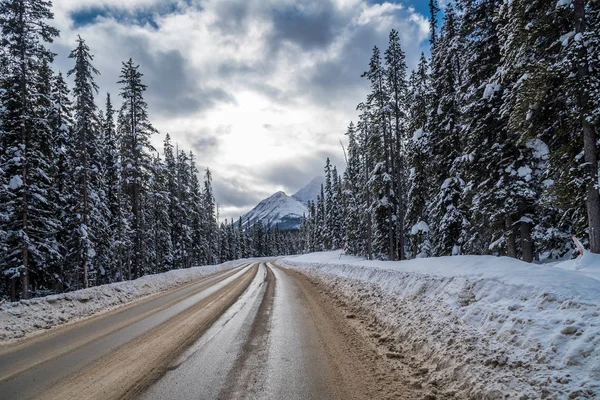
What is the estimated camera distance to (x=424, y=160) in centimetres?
2197

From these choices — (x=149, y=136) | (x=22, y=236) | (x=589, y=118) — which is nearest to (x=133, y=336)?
(x=589, y=118)

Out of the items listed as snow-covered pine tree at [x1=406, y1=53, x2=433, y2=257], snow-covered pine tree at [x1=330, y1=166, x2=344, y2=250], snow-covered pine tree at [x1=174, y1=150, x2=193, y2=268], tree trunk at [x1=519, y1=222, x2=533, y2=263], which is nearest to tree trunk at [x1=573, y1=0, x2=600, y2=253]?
tree trunk at [x1=519, y1=222, x2=533, y2=263]

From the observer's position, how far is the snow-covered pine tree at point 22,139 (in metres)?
16.2

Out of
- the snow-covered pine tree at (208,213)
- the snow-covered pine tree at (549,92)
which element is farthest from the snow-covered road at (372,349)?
the snow-covered pine tree at (208,213)

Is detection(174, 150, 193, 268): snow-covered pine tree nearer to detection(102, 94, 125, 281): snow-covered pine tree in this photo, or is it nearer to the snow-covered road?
detection(102, 94, 125, 281): snow-covered pine tree

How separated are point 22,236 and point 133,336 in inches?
562

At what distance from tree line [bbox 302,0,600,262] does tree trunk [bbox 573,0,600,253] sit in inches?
1.2

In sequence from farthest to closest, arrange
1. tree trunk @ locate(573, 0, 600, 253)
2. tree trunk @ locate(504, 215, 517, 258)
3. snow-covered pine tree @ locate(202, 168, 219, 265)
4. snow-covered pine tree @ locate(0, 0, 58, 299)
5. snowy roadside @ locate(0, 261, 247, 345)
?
snow-covered pine tree @ locate(202, 168, 219, 265)
snow-covered pine tree @ locate(0, 0, 58, 299)
tree trunk @ locate(504, 215, 517, 258)
tree trunk @ locate(573, 0, 600, 253)
snowy roadside @ locate(0, 261, 247, 345)

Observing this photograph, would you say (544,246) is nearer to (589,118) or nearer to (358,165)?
(589,118)

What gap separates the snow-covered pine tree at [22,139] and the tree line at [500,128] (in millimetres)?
22361

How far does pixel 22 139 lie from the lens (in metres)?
16.9

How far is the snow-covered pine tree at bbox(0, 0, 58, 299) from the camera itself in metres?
16.2

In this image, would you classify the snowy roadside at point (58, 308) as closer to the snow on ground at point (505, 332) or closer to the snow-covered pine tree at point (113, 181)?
the snow on ground at point (505, 332)

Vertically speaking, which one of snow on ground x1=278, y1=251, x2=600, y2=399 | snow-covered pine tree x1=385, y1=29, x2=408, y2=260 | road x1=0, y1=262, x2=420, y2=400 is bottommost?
road x1=0, y1=262, x2=420, y2=400
